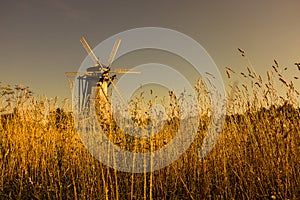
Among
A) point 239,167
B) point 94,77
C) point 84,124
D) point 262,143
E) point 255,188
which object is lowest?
point 255,188

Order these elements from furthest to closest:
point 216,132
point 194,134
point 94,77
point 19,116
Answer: point 94,77
point 19,116
point 194,134
point 216,132

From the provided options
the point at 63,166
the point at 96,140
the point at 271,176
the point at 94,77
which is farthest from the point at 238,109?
the point at 94,77

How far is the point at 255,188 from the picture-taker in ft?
8.93

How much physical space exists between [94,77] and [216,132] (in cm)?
1929

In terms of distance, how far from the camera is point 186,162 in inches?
135

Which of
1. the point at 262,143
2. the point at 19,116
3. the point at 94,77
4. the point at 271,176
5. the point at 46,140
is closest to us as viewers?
the point at 271,176

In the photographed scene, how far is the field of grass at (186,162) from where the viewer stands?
2.62m

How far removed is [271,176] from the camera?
8.82 ft

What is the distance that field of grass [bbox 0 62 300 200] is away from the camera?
8.59ft

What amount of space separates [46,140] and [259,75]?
10.3 feet

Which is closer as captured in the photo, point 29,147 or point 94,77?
point 29,147

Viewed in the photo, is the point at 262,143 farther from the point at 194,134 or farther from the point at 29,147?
the point at 29,147

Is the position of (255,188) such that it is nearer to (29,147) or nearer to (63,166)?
(63,166)

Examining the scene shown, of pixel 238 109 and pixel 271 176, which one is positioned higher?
pixel 238 109
